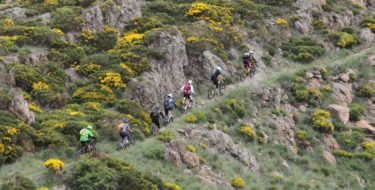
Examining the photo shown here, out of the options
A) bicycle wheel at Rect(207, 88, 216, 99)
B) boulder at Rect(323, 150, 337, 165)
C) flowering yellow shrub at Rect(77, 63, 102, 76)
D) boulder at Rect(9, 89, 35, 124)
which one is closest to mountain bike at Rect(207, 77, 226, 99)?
bicycle wheel at Rect(207, 88, 216, 99)

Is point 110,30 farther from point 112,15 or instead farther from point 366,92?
point 366,92

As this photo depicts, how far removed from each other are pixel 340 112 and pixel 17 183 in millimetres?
28075

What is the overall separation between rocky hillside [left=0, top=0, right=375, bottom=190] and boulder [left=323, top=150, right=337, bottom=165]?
0.19 meters

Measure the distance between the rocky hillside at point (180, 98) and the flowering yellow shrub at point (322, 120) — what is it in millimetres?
110

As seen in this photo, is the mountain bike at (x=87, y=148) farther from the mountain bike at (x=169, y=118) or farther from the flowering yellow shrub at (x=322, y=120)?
the flowering yellow shrub at (x=322, y=120)

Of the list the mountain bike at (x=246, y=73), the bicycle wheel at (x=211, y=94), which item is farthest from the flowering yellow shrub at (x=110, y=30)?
the mountain bike at (x=246, y=73)

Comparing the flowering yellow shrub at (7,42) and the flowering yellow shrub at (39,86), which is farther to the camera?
the flowering yellow shrub at (7,42)

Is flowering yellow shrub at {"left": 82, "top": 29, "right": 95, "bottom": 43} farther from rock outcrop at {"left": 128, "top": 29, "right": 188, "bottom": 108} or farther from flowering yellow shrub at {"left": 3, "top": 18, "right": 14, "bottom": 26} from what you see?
flowering yellow shrub at {"left": 3, "top": 18, "right": 14, "bottom": 26}

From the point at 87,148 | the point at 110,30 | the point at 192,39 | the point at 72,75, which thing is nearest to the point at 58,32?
the point at 110,30

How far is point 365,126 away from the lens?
4309cm

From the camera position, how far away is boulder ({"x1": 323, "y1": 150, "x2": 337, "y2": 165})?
3859cm

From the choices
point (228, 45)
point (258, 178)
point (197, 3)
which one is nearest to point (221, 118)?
point (258, 178)

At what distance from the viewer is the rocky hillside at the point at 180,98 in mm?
29875

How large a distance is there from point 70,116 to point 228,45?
21.2 metres
